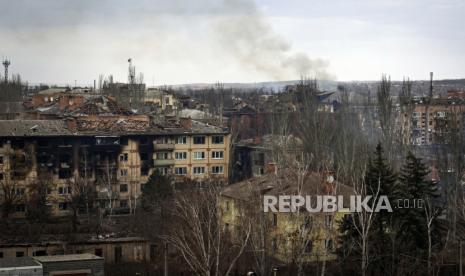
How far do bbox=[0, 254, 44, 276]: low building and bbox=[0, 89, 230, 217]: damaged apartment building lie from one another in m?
11.2

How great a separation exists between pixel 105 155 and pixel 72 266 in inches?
560

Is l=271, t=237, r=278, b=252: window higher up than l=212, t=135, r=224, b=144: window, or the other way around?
l=212, t=135, r=224, b=144: window

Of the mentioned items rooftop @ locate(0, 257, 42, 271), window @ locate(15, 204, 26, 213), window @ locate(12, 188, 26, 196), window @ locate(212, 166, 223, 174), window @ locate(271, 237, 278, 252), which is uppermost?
rooftop @ locate(0, 257, 42, 271)

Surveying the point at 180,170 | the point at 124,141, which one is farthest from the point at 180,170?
the point at 124,141

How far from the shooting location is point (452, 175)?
23.8m

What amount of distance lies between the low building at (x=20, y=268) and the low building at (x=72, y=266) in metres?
0.16

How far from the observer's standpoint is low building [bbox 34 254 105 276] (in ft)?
46.8

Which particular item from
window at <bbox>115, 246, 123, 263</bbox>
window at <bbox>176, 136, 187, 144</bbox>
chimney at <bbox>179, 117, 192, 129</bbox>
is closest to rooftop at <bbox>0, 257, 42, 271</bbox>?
window at <bbox>115, 246, 123, 263</bbox>

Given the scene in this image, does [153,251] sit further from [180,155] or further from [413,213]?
[180,155]

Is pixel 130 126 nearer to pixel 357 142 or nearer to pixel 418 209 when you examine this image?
pixel 357 142

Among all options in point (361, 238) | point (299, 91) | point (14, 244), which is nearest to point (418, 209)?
point (361, 238)

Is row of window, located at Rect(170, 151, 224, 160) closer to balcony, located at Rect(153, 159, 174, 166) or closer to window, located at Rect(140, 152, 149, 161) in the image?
balcony, located at Rect(153, 159, 174, 166)

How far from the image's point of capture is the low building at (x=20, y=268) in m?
13.6

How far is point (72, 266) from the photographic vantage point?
572 inches
